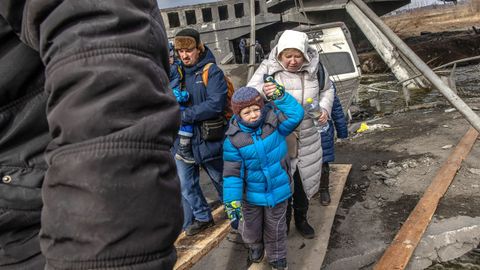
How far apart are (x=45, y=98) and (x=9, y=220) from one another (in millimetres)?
337

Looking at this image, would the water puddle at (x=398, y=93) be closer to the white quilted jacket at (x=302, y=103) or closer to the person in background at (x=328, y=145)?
the person in background at (x=328, y=145)

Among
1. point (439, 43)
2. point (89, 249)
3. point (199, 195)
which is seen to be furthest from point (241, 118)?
point (439, 43)

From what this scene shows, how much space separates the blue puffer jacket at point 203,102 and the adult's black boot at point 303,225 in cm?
92

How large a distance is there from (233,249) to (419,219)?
1740 millimetres

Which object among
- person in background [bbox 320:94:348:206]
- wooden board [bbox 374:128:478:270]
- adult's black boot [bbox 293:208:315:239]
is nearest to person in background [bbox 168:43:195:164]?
adult's black boot [bbox 293:208:315:239]

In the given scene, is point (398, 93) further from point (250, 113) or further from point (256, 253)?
point (250, 113)

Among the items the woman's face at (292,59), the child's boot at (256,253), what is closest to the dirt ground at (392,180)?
the child's boot at (256,253)

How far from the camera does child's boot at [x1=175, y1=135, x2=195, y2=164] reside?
3.71 metres

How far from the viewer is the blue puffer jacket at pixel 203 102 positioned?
358 centimetres

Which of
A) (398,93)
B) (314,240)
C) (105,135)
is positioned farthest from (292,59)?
(398,93)

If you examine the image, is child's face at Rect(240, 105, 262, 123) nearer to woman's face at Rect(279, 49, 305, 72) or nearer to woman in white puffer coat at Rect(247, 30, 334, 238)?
woman in white puffer coat at Rect(247, 30, 334, 238)

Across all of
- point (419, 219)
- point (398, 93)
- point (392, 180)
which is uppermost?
point (419, 219)

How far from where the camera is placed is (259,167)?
305 centimetres

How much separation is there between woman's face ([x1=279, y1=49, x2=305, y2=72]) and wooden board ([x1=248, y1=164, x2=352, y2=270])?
60.2 inches
